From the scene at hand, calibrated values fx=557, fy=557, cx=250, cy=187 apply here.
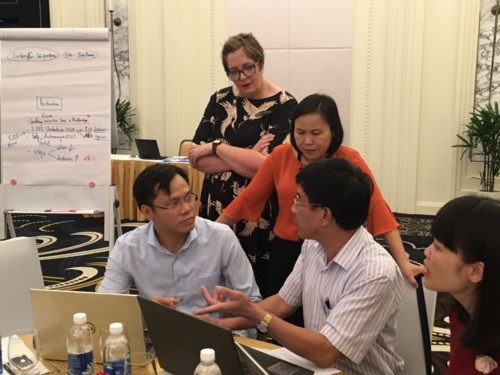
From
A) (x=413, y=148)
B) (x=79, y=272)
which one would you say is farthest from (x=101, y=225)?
(x=413, y=148)

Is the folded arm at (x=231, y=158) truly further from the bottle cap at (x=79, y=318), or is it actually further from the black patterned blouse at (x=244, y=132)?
the bottle cap at (x=79, y=318)

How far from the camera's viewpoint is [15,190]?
11.8 feet

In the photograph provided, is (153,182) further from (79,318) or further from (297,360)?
(297,360)

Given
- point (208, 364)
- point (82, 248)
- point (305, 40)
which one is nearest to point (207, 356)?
point (208, 364)

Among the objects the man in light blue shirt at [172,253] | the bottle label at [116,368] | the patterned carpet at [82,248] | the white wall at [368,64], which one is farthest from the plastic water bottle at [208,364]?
the white wall at [368,64]

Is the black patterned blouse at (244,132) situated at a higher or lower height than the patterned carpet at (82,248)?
higher

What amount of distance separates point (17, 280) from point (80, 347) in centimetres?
106

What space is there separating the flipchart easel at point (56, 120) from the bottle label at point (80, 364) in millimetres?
2133

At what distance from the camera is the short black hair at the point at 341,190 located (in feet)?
5.63

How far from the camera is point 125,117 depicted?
7.55 m

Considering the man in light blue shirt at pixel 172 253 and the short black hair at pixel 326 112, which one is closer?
the man in light blue shirt at pixel 172 253

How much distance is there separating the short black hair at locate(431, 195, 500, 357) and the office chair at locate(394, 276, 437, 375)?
478mm

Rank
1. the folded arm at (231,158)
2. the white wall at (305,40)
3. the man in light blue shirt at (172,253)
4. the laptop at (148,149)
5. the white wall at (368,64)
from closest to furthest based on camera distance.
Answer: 1. the man in light blue shirt at (172,253)
2. the folded arm at (231,158)
3. the laptop at (148,149)
4. the white wall at (368,64)
5. the white wall at (305,40)

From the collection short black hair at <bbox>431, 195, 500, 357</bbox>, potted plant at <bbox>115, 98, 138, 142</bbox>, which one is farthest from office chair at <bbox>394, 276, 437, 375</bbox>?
potted plant at <bbox>115, 98, 138, 142</bbox>
